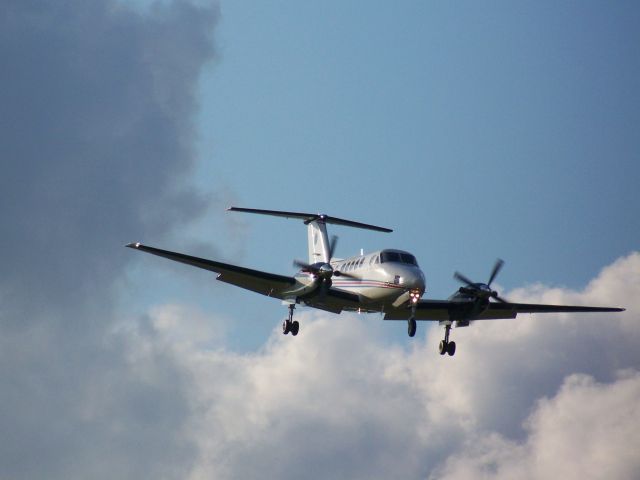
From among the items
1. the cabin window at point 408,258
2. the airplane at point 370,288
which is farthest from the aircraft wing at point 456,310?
the cabin window at point 408,258

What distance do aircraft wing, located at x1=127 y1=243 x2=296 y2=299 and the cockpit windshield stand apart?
4.18m

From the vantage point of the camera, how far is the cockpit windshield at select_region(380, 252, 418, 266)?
47.1 metres

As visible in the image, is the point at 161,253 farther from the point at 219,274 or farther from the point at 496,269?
the point at 496,269

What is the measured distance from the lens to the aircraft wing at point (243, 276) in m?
45.5

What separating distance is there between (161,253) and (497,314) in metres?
18.1

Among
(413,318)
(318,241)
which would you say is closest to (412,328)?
(413,318)

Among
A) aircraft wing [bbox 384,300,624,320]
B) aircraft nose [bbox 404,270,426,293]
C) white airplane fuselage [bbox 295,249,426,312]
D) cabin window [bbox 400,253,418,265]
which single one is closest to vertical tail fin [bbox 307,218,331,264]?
aircraft wing [bbox 384,300,624,320]

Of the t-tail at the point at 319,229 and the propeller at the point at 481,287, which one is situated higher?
the t-tail at the point at 319,229

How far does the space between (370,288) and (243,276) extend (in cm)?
571

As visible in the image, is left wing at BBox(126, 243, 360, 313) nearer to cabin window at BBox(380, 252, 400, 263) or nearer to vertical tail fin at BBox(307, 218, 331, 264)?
cabin window at BBox(380, 252, 400, 263)

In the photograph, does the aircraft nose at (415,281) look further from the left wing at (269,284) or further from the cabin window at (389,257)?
the left wing at (269,284)

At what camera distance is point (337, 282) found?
166 feet

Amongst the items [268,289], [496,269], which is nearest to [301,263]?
[268,289]

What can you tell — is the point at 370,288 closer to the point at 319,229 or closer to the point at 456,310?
the point at 456,310
